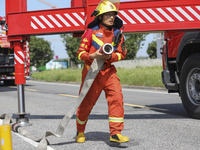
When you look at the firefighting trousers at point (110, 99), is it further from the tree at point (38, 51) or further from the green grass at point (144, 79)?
the tree at point (38, 51)

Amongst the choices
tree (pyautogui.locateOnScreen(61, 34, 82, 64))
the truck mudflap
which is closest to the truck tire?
the truck mudflap

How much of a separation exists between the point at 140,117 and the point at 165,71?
127cm

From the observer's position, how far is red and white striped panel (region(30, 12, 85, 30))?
623 cm

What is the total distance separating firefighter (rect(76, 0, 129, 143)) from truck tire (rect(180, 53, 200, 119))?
2.44m

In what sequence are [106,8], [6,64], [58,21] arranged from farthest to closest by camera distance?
[6,64]
[58,21]
[106,8]

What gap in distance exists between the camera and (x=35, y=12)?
6395 mm

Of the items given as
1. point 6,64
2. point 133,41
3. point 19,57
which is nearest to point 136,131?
point 19,57

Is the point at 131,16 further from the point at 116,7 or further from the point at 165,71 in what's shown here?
the point at 165,71

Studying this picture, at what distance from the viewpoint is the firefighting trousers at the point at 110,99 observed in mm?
4453

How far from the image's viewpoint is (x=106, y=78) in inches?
181

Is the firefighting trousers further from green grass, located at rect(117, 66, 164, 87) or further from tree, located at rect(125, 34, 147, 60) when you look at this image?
tree, located at rect(125, 34, 147, 60)

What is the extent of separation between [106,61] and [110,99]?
0.52 metres

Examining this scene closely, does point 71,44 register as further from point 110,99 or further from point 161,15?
point 110,99

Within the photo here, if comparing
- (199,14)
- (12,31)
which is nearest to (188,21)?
(199,14)
